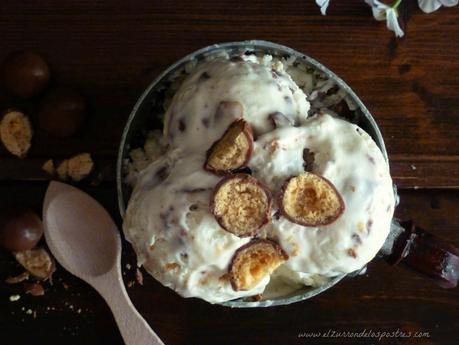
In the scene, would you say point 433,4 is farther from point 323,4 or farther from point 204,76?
point 204,76

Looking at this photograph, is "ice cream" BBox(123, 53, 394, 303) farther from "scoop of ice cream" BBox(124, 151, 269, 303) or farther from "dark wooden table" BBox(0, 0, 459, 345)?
"dark wooden table" BBox(0, 0, 459, 345)

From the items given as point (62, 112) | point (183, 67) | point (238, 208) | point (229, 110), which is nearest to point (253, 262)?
point (238, 208)

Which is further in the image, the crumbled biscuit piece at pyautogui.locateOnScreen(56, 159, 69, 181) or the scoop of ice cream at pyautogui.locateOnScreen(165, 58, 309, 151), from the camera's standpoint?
the crumbled biscuit piece at pyautogui.locateOnScreen(56, 159, 69, 181)

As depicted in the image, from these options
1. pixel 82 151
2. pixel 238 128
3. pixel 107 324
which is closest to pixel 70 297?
pixel 107 324

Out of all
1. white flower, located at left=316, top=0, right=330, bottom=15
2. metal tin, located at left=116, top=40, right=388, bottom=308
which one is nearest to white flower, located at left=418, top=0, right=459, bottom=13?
white flower, located at left=316, top=0, right=330, bottom=15

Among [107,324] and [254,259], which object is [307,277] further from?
[107,324]

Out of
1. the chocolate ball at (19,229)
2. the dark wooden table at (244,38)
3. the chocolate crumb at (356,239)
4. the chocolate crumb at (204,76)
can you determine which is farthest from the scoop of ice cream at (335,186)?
the chocolate ball at (19,229)
